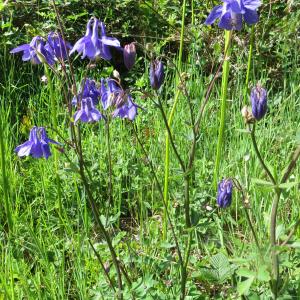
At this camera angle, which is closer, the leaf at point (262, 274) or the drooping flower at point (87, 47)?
the leaf at point (262, 274)

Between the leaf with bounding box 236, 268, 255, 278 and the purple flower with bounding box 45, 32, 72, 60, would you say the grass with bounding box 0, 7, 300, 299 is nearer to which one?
the leaf with bounding box 236, 268, 255, 278

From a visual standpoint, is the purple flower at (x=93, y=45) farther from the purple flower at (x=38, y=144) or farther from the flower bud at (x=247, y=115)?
the flower bud at (x=247, y=115)

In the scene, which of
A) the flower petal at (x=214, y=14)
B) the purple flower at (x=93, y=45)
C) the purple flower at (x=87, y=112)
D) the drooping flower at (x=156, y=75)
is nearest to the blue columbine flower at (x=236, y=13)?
the flower petal at (x=214, y=14)

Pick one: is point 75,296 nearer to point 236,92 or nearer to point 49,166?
point 49,166

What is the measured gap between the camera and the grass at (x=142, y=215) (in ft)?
5.32

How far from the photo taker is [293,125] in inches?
103

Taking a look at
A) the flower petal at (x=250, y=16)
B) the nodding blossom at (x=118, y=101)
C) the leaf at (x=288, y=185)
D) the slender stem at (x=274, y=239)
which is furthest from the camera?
the nodding blossom at (x=118, y=101)

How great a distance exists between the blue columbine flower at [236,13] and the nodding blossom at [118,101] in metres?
0.33

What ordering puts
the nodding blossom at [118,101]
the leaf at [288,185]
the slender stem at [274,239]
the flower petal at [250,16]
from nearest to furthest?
the leaf at [288,185] < the slender stem at [274,239] < the flower petal at [250,16] < the nodding blossom at [118,101]

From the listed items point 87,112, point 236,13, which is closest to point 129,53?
point 87,112

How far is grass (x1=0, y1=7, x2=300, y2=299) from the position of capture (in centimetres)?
162

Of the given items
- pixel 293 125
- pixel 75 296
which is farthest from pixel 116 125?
pixel 75 296

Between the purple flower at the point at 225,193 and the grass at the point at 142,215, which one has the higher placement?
the purple flower at the point at 225,193

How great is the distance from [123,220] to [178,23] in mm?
1901
